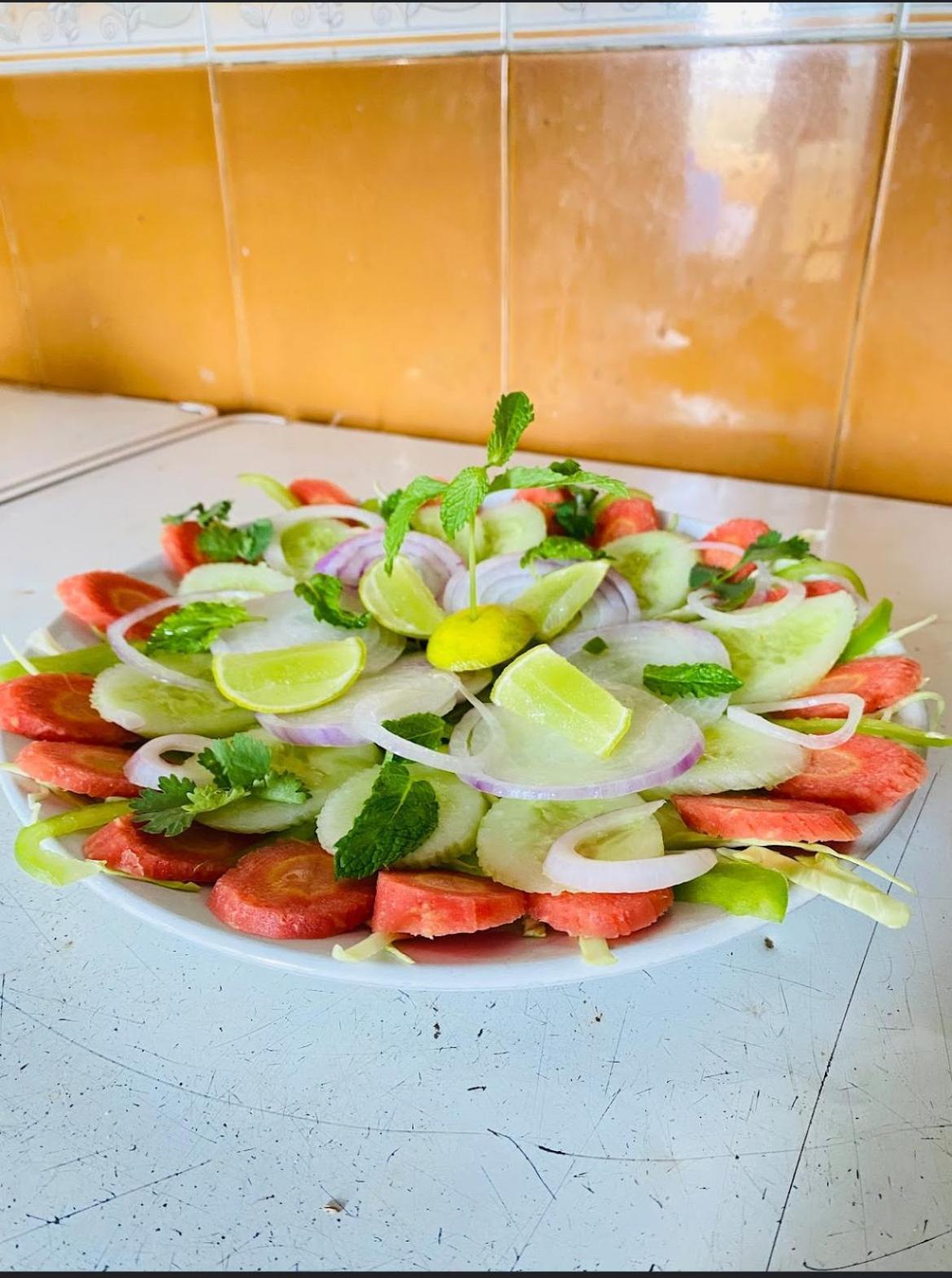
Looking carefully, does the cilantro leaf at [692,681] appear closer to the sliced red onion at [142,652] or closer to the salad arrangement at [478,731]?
the salad arrangement at [478,731]

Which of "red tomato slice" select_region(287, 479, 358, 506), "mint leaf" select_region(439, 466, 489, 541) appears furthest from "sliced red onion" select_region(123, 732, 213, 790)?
"red tomato slice" select_region(287, 479, 358, 506)

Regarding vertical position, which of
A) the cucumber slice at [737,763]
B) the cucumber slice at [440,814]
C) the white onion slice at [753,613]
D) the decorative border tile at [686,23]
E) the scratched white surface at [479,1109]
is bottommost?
the scratched white surface at [479,1109]

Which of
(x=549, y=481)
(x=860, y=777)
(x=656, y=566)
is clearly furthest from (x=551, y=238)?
(x=860, y=777)

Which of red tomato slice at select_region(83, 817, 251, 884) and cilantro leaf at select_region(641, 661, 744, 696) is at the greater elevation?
cilantro leaf at select_region(641, 661, 744, 696)

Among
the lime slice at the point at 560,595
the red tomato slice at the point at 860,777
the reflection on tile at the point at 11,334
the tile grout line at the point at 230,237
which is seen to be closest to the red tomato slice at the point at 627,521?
the lime slice at the point at 560,595

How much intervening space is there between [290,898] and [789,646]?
1.41ft

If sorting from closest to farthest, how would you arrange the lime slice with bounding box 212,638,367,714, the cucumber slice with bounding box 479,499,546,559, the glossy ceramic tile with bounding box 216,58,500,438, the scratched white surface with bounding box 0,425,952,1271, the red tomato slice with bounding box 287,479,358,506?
the scratched white surface with bounding box 0,425,952,1271, the lime slice with bounding box 212,638,367,714, the cucumber slice with bounding box 479,499,546,559, the red tomato slice with bounding box 287,479,358,506, the glossy ceramic tile with bounding box 216,58,500,438

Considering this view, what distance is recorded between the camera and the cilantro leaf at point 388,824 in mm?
500

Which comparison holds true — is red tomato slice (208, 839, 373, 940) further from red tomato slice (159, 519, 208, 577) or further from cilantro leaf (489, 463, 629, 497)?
red tomato slice (159, 519, 208, 577)

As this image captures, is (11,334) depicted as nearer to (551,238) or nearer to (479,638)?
(551,238)

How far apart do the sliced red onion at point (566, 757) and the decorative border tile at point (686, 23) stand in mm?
907

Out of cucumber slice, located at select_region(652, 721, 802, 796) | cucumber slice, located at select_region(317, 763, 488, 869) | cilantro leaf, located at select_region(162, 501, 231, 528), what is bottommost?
cucumber slice, located at select_region(317, 763, 488, 869)

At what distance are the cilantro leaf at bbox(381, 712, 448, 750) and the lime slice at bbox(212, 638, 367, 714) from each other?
0.07 m

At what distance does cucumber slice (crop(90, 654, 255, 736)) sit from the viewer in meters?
0.65
